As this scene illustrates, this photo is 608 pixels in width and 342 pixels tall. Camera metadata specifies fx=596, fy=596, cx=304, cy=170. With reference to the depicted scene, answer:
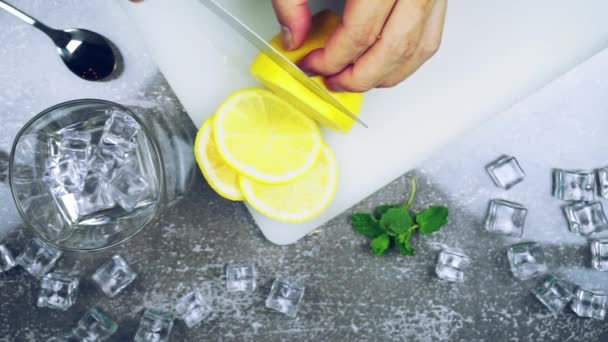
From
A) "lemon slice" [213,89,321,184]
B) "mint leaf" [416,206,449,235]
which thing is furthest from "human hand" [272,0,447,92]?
"mint leaf" [416,206,449,235]

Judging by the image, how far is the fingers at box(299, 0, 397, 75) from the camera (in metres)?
0.94

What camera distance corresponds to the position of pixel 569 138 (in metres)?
1.24

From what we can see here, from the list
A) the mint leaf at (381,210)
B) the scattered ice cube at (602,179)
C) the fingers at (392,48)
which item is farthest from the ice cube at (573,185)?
the fingers at (392,48)

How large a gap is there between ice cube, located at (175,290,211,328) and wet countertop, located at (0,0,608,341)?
2cm

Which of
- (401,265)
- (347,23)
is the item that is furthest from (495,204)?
(347,23)

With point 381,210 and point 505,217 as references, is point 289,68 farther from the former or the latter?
point 505,217

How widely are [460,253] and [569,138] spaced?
330 mm

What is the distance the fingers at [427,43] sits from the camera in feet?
3.32

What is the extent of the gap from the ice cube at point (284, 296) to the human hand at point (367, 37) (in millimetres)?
427

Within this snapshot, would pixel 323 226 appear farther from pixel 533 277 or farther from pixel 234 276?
pixel 533 277

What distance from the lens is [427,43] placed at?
3.37ft

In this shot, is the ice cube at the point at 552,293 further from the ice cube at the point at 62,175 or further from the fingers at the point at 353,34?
the ice cube at the point at 62,175

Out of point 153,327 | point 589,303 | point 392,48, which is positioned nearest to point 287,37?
point 392,48

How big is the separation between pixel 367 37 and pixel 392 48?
45 millimetres
